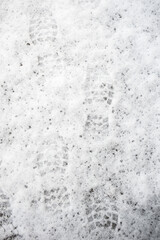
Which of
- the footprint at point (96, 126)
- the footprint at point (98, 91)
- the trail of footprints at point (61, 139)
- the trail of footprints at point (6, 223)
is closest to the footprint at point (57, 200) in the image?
the trail of footprints at point (61, 139)

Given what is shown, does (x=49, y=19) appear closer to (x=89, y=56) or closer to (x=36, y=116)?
(x=89, y=56)

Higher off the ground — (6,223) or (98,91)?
(98,91)

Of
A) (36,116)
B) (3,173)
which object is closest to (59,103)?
(36,116)

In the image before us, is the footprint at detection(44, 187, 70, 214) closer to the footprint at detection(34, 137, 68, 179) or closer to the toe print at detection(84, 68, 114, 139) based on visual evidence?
the footprint at detection(34, 137, 68, 179)

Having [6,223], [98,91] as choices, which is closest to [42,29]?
[98,91]

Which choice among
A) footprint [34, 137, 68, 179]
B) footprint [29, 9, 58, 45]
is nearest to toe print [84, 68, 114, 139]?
footprint [34, 137, 68, 179]

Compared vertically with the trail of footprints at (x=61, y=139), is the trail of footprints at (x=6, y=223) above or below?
below

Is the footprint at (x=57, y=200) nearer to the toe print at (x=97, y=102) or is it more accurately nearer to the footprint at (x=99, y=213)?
the footprint at (x=99, y=213)

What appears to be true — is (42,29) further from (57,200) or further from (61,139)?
(57,200)
